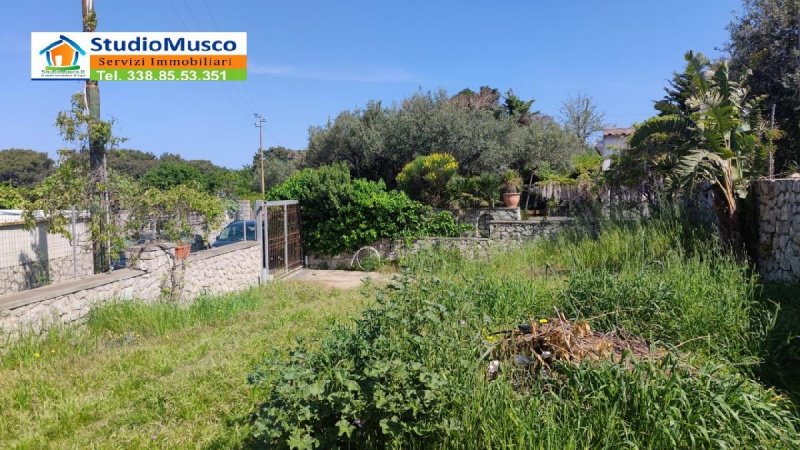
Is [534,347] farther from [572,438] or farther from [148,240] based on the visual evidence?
[148,240]

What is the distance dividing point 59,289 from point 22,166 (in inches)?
2095

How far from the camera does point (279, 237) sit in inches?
523

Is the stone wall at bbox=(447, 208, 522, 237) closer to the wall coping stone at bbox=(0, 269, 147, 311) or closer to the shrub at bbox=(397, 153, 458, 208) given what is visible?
the shrub at bbox=(397, 153, 458, 208)

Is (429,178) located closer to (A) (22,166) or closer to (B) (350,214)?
(B) (350,214)

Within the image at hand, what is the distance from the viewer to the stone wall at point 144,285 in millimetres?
5797

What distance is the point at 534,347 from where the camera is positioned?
3.58 m

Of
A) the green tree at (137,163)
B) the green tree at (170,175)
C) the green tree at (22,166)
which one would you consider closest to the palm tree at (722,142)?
the green tree at (170,175)

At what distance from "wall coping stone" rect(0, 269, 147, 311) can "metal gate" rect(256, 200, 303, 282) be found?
428 centimetres

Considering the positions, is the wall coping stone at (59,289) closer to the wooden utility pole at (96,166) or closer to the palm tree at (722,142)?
the wooden utility pole at (96,166)

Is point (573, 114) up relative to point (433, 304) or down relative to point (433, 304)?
up

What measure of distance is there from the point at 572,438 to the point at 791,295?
4.99 metres

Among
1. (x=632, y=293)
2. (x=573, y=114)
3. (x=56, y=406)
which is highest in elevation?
(x=573, y=114)

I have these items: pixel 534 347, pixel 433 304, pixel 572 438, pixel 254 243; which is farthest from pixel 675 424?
pixel 254 243

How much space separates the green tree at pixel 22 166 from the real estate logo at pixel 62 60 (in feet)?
142
